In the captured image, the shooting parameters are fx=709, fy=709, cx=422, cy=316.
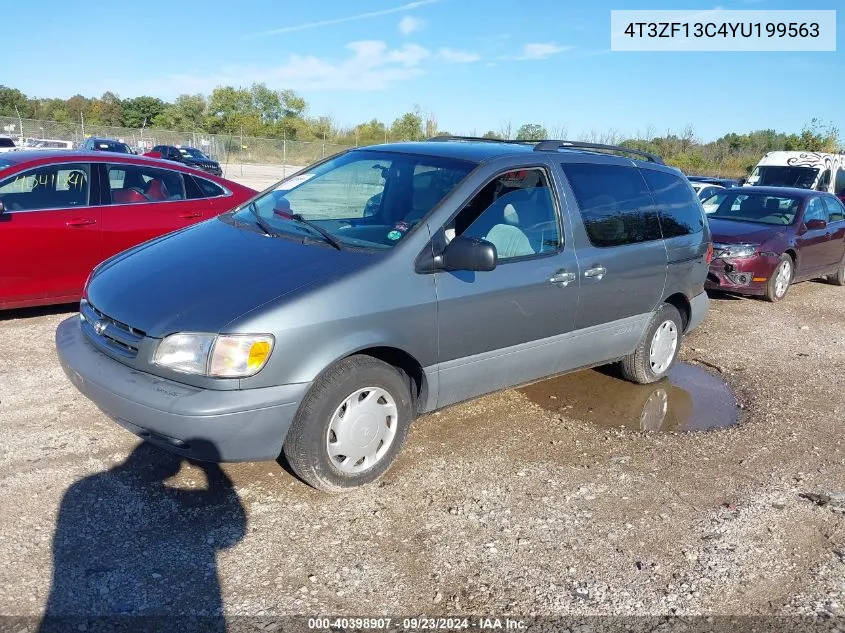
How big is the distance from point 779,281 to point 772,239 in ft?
2.10

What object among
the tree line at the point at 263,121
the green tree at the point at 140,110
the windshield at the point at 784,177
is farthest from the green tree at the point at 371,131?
the windshield at the point at 784,177

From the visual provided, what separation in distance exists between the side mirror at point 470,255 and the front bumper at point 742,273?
21.1 ft

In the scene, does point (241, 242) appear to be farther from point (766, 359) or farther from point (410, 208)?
point (766, 359)

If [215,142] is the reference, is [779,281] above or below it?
below

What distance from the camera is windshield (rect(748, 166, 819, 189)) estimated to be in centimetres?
1781

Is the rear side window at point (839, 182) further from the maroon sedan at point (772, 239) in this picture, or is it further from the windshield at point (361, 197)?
the windshield at point (361, 197)

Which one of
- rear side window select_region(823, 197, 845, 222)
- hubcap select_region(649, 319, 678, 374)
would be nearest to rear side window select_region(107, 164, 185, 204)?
hubcap select_region(649, 319, 678, 374)

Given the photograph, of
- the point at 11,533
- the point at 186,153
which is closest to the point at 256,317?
the point at 11,533

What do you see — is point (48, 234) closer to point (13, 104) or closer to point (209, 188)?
point (209, 188)

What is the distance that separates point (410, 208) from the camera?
4.13m

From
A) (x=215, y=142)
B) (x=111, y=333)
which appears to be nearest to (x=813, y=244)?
(x=111, y=333)

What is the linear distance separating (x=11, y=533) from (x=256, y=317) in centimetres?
146

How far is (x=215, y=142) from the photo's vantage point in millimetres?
44906

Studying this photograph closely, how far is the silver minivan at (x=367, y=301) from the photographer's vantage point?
10.7ft
